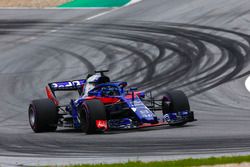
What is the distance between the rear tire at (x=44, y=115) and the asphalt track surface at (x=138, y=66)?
0.36 m

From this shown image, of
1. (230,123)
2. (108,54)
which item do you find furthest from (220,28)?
(230,123)

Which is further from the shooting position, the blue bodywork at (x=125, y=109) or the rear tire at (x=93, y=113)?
the blue bodywork at (x=125, y=109)

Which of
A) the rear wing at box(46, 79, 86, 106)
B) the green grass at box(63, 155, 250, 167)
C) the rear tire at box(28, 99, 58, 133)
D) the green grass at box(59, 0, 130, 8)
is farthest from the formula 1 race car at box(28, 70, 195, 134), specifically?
the green grass at box(59, 0, 130, 8)

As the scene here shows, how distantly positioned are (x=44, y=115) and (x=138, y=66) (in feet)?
34.9

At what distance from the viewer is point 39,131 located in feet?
66.7

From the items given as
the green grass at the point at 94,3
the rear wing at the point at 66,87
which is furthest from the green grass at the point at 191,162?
the green grass at the point at 94,3

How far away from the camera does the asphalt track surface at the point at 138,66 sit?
53.0ft

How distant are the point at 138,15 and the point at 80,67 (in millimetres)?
9177

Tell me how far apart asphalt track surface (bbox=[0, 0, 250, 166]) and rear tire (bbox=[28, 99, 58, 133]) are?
1.19ft

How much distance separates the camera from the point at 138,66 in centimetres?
3045

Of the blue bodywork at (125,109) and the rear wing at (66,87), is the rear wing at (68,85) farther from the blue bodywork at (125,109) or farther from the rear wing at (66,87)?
the blue bodywork at (125,109)

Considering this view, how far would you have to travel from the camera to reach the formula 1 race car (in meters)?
18.6

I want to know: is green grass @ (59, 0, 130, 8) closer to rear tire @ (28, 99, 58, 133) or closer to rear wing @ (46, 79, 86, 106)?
rear wing @ (46, 79, 86, 106)


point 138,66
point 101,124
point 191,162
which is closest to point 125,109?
point 101,124
